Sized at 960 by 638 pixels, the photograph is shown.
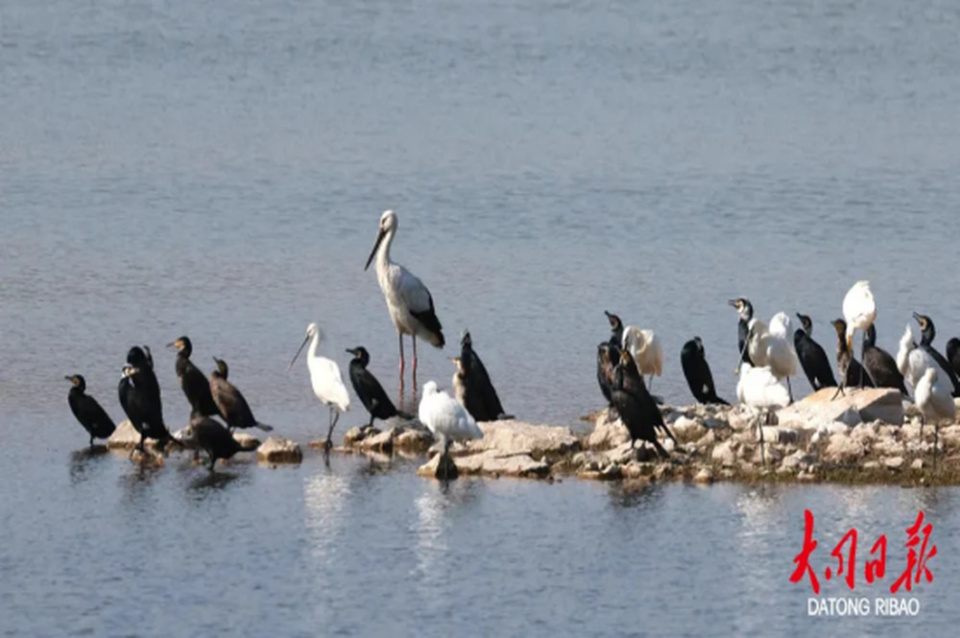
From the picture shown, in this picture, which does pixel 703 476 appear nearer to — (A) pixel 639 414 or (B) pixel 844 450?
(A) pixel 639 414

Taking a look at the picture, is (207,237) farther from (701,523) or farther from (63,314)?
(701,523)

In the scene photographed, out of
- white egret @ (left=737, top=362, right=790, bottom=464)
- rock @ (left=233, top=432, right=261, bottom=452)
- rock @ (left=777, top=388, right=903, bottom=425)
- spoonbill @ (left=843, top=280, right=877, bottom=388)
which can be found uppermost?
spoonbill @ (left=843, top=280, right=877, bottom=388)

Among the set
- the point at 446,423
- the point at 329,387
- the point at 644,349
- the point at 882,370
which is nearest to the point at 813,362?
the point at 882,370

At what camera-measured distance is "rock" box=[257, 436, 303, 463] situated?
56.6ft

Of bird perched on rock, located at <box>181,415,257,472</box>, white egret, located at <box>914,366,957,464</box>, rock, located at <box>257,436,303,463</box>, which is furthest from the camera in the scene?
rock, located at <box>257,436,303,463</box>

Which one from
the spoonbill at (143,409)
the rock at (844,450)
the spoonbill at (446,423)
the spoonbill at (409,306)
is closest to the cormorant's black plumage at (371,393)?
the spoonbill at (446,423)

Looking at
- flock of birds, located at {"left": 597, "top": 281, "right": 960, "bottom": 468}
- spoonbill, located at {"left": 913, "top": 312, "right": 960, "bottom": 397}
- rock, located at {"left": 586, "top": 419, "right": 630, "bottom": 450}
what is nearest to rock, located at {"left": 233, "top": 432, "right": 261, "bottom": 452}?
rock, located at {"left": 586, "top": 419, "right": 630, "bottom": 450}

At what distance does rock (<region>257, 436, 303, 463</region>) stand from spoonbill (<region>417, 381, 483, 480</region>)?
118 cm

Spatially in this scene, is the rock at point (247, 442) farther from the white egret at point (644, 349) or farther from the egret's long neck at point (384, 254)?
the egret's long neck at point (384, 254)

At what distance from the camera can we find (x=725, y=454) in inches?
657

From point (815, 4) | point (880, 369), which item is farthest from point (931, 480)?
point (815, 4)

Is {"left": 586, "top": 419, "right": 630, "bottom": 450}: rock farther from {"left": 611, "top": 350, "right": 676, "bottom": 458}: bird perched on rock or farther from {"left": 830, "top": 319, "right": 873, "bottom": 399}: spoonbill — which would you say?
{"left": 830, "top": 319, "right": 873, "bottom": 399}: spoonbill

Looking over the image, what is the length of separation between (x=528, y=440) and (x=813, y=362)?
3.62 m

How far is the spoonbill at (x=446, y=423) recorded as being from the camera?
53.8ft
